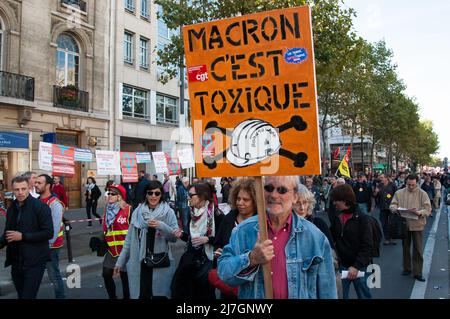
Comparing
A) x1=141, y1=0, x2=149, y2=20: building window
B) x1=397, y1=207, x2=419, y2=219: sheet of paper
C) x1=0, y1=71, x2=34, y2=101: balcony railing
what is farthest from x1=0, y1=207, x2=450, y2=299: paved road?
x1=141, y1=0, x2=149, y2=20: building window

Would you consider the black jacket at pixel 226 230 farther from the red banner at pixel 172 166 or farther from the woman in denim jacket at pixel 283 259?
the red banner at pixel 172 166

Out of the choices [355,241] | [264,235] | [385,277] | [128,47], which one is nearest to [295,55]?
[264,235]

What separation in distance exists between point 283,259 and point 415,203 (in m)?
5.76

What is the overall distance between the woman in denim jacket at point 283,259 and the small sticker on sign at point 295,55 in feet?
2.83

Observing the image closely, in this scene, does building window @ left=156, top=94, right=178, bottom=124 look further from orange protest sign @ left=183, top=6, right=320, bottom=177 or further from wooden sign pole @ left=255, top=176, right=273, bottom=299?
wooden sign pole @ left=255, top=176, right=273, bottom=299

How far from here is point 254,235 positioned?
2613 mm

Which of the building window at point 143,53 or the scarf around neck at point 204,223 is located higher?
the building window at point 143,53

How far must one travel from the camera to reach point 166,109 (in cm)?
2762

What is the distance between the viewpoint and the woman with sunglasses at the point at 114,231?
5230mm

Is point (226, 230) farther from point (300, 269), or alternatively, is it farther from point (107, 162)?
point (107, 162)

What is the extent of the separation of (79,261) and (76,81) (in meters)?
14.0

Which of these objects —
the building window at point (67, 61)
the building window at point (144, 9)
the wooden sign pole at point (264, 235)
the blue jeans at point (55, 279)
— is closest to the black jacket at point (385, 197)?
the blue jeans at point (55, 279)
